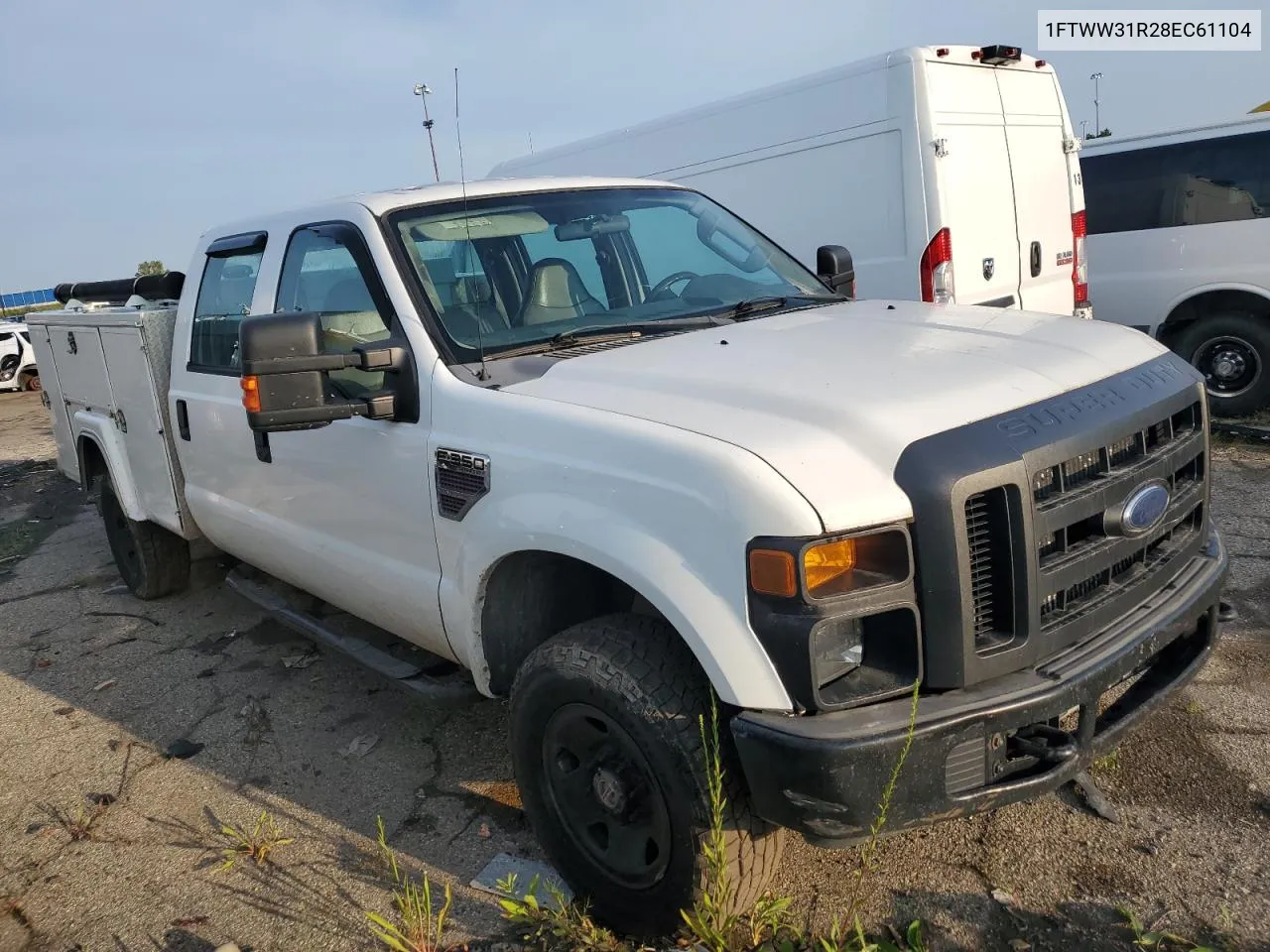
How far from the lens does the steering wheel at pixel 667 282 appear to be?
3.54 metres

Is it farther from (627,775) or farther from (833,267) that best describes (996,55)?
(627,775)

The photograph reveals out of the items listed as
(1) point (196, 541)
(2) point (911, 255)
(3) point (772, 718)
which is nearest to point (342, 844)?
(3) point (772, 718)

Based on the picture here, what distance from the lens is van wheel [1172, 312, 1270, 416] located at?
24.8 feet

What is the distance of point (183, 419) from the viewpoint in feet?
14.9

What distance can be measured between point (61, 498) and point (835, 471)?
356 inches

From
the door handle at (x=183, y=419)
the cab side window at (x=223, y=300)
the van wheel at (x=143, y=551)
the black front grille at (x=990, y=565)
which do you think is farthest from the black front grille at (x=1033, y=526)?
the van wheel at (x=143, y=551)

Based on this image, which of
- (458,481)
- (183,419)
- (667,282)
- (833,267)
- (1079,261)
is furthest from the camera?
(1079,261)

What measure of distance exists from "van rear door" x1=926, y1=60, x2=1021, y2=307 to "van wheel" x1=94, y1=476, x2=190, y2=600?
4990 mm

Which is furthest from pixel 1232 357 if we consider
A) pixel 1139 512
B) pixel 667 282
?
pixel 1139 512

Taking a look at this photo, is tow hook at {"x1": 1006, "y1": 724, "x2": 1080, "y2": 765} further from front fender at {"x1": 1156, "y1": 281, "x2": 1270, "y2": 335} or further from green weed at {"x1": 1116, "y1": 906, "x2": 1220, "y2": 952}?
front fender at {"x1": 1156, "y1": 281, "x2": 1270, "y2": 335}

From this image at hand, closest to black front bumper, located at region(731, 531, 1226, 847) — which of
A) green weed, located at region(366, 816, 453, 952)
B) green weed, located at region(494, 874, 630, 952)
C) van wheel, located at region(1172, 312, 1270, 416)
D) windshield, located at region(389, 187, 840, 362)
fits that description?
green weed, located at region(494, 874, 630, 952)

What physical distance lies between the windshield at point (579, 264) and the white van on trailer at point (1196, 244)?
5245 mm

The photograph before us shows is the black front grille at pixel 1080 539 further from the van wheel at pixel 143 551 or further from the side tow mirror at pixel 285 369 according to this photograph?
the van wheel at pixel 143 551

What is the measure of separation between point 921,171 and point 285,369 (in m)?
4.86
